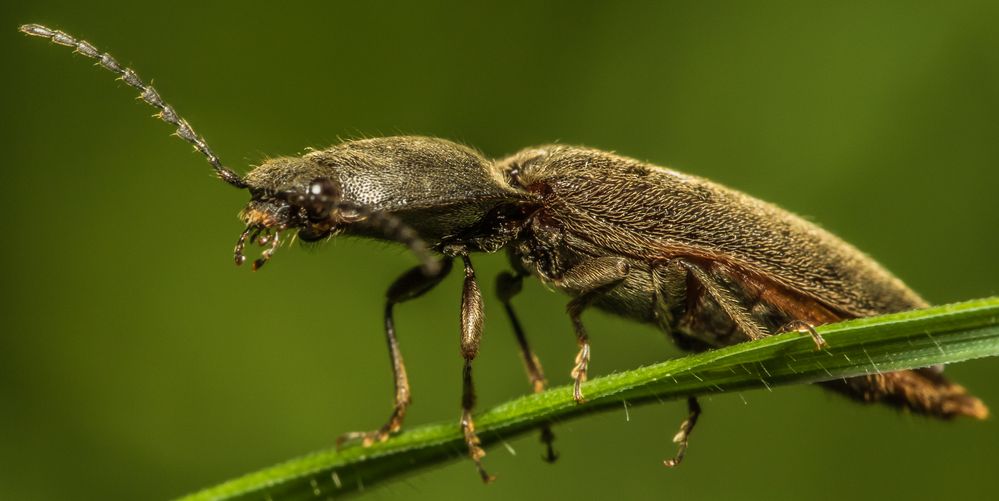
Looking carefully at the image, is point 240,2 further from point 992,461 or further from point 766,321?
point 992,461

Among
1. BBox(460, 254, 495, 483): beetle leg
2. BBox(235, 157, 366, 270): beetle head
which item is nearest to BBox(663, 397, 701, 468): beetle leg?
BBox(460, 254, 495, 483): beetle leg

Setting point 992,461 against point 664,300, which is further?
point 992,461

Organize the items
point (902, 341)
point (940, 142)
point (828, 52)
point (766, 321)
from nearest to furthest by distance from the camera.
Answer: point (902, 341) → point (766, 321) → point (940, 142) → point (828, 52)

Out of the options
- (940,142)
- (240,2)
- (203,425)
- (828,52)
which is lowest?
(203,425)

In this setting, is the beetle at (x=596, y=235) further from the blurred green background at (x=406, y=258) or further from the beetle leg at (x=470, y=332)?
the blurred green background at (x=406, y=258)

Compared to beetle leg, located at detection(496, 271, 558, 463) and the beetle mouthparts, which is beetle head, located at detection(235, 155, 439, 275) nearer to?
the beetle mouthparts

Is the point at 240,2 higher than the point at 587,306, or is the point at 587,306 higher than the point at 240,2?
the point at 240,2

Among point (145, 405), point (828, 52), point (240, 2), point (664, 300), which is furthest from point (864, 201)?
point (145, 405)
